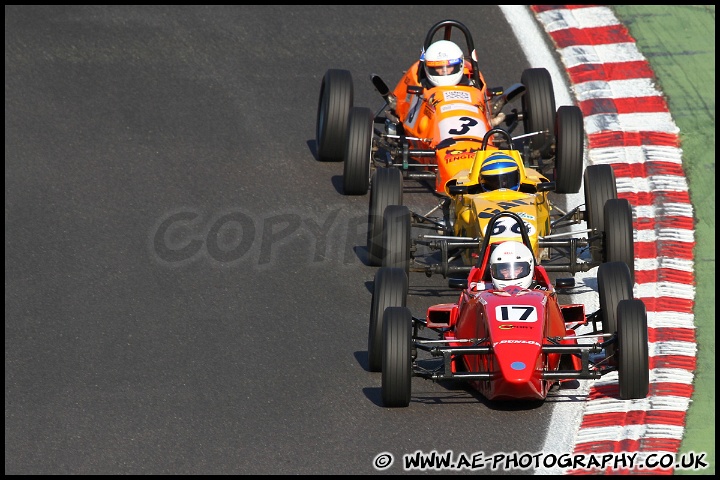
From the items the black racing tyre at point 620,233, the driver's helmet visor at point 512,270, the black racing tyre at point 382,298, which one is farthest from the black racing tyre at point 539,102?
the black racing tyre at point 382,298

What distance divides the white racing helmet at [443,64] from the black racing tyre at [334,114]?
0.94 m

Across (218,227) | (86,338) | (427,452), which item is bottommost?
(427,452)

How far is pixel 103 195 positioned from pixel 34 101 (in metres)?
2.70

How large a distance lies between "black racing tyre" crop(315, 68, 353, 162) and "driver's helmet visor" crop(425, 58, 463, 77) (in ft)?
3.11

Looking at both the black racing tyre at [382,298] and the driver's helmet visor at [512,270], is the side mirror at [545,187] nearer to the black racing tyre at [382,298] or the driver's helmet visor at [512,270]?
the driver's helmet visor at [512,270]

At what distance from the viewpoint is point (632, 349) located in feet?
39.5

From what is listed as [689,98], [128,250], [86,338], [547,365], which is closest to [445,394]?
[547,365]

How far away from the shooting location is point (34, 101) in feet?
62.3

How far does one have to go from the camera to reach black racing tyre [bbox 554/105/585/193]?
54.1ft

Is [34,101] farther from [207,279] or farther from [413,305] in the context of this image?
[413,305]

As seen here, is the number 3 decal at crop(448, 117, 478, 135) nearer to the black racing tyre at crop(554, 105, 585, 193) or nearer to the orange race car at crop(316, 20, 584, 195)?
the orange race car at crop(316, 20, 584, 195)

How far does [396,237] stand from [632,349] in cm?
292

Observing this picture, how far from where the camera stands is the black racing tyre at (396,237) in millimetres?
14211

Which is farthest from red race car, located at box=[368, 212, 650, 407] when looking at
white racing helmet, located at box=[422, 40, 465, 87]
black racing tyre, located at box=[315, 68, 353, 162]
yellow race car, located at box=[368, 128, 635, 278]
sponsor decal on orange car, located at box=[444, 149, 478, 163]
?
white racing helmet, located at box=[422, 40, 465, 87]
